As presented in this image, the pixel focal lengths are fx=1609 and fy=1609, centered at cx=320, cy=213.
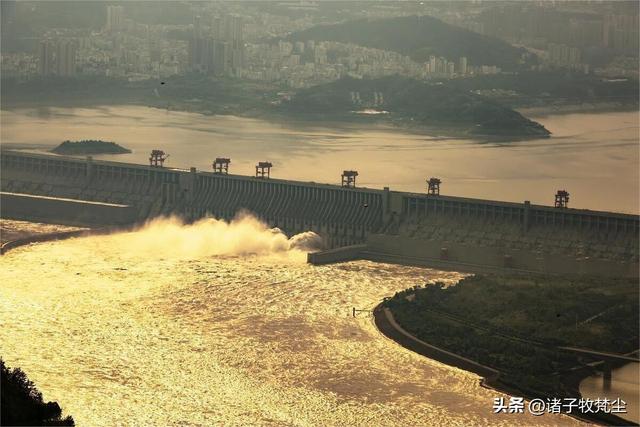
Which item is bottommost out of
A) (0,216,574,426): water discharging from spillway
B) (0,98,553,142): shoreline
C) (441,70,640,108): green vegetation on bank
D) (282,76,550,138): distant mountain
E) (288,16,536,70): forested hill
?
(0,216,574,426): water discharging from spillway

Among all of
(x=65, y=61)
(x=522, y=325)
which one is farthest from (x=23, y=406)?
(x=65, y=61)

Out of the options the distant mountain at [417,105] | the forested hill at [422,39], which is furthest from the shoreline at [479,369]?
the forested hill at [422,39]

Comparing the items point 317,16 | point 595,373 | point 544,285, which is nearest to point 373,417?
point 595,373

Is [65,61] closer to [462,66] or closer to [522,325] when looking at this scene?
[462,66]

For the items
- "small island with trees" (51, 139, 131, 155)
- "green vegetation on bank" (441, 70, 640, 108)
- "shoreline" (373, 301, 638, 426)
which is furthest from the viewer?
"green vegetation on bank" (441, 70, 640, 108)

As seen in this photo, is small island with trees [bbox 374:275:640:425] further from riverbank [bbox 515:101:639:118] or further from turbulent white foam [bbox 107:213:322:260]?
riverbank [bbox 515:101:639:118]

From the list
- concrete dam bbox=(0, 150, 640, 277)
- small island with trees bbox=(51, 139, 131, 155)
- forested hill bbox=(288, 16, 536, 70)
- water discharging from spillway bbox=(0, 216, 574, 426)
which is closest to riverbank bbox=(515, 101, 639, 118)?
forested hill bbox=(288, 16, 536, 70)
